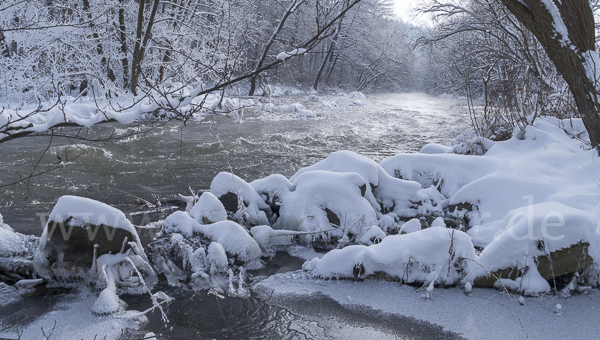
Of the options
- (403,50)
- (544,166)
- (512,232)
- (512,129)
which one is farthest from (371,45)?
(512,232)

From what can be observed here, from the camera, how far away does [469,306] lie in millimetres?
3367

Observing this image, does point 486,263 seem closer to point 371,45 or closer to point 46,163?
point 46,163

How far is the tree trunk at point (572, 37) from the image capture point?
184 inches

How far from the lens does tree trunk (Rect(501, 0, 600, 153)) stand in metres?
4.68

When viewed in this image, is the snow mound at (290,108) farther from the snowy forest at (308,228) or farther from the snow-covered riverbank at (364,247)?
the snow-covered riverbank at (364,247)

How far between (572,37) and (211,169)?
5.87m

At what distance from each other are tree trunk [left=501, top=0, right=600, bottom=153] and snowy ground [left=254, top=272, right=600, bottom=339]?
8.34ft

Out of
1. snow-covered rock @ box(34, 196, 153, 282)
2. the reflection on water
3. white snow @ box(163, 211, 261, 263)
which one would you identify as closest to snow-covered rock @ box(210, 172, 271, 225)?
white snow @ box(163, 211, 261, 263)

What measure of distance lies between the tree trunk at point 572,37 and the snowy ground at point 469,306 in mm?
2541

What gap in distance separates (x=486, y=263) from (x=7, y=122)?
376 cm

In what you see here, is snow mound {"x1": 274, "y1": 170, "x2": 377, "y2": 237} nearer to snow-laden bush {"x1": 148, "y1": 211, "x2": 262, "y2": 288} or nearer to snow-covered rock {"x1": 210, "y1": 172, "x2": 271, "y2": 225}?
snow-covered rock {"x1": 210, "y1": 172, "x2": 271, "y2": 225}

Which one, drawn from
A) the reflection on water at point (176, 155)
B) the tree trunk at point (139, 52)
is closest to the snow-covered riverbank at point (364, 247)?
the reflection on water at point (176, 155)

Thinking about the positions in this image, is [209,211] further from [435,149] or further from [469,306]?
[435,149]

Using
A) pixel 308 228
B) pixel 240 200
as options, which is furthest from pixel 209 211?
pixel 308 228
